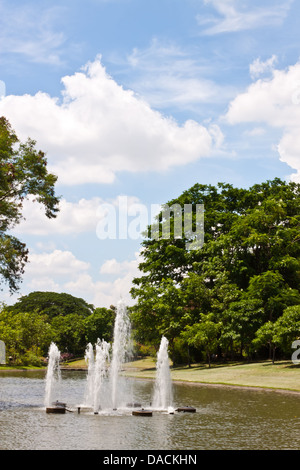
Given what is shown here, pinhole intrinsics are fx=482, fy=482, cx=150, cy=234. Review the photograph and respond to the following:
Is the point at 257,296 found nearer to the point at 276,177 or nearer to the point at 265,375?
the point at 265,375

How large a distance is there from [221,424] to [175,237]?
1647 inches

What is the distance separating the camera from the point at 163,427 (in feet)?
57.6

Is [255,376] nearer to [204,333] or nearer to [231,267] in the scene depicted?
[204,333]

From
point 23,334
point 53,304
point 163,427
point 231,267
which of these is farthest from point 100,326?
point 163,427

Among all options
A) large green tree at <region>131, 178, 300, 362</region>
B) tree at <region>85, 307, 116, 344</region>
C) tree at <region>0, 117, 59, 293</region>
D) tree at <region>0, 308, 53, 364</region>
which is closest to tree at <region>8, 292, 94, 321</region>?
tree at <region>85, 307, 116, 344</region>

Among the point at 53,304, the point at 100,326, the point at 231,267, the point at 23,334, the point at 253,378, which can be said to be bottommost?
the point at 253,378

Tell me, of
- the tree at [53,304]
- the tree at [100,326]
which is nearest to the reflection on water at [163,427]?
the tree at [100,326]

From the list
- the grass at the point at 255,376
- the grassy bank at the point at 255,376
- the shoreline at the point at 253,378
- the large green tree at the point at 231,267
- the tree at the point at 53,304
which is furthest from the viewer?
the tree at the point at 53,304

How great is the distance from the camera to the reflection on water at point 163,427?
1439 cm

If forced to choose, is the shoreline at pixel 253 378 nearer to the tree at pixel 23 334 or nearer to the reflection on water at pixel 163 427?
the reflection on water at pixel 163 427

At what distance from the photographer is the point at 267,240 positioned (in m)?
48.6

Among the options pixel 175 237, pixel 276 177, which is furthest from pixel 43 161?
pixel 276 177

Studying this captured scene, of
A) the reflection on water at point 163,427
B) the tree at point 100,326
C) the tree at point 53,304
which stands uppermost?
the tree at point 53,304
